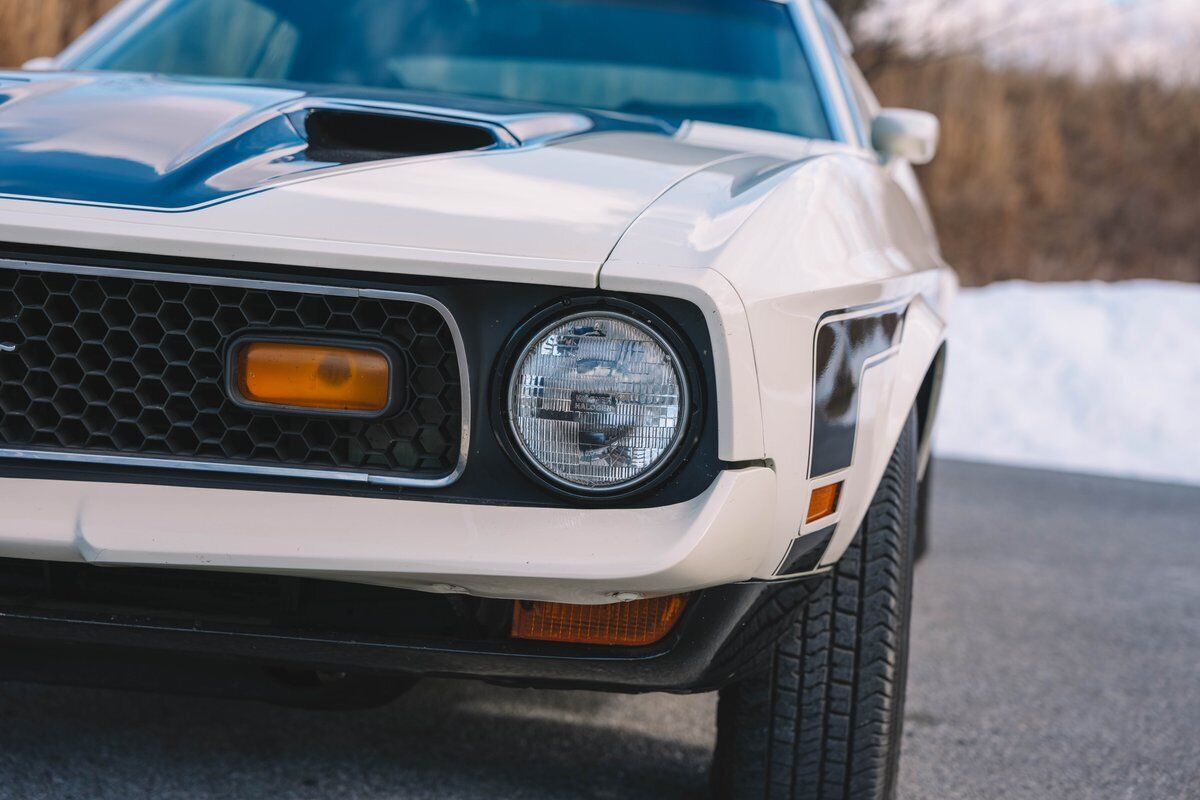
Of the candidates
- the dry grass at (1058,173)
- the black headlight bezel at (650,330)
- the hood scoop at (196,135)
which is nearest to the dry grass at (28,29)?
the hood scoop at (196,135)

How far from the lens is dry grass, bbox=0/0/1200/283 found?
524 inches

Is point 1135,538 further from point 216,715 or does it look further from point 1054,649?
point 216,715

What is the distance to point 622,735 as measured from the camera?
2.35 meters

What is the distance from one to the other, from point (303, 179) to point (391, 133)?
30cm

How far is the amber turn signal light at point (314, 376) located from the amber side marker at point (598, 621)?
0.98 feet

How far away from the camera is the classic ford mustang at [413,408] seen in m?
1.50

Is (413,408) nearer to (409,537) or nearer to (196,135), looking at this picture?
(409,537)

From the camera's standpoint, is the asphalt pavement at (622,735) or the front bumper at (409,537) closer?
the front bumper at (409,537)

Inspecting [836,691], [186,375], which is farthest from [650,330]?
[836,691]

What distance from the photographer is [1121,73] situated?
50.1ft

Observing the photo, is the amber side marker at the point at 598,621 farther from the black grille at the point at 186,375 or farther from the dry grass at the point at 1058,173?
the dry grass at the point at 1058,173

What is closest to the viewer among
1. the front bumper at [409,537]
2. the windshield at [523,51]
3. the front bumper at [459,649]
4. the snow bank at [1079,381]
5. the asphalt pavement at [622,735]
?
the front bumper at [409,537]

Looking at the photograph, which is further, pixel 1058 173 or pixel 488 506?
pixel 1058 173

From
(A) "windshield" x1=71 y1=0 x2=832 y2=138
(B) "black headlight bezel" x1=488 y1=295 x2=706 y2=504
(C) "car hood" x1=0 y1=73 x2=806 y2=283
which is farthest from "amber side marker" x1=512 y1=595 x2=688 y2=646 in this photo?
(A) "windshield" x1=71 y1=0 x2=832 y2=138
